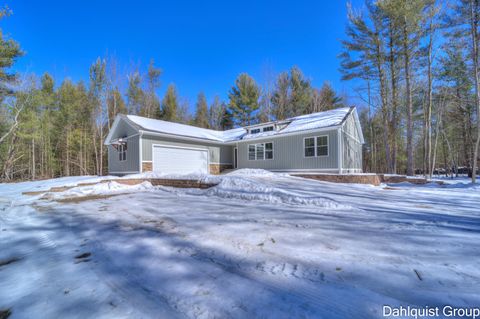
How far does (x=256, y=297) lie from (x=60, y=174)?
25.7 m

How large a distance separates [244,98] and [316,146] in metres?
12.3

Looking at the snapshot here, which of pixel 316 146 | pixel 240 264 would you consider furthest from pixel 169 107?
pixel 240 264

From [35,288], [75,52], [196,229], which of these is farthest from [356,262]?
[75,52]

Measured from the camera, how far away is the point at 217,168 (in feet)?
47.4

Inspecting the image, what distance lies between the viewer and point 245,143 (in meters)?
14.3

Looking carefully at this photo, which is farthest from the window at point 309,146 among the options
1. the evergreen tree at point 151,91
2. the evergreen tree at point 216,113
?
the evergreen tree at point 151,91

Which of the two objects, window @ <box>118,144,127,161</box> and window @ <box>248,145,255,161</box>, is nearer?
window @ <box>118,144,127,161</box>

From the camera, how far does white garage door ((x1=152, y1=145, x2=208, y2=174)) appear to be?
11.7m

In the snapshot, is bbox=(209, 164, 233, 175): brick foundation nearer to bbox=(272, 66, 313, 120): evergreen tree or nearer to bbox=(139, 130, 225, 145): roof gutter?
bbox=(139, 130, 225, 145): roof gutter

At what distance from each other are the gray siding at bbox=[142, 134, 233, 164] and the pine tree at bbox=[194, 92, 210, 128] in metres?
11.0

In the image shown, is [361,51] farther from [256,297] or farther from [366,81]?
[256,297]

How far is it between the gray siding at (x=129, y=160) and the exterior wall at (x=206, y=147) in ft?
1.63

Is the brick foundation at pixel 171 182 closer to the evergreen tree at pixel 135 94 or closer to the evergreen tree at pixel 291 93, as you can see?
the evergreen tree at pixel 135 94

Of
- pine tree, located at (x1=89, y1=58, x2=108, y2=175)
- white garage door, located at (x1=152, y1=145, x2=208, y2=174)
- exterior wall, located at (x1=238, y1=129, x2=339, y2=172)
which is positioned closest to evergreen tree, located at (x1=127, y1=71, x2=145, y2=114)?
pine tree, located at (x1=89, y1=58, x2=108, y2=175)
